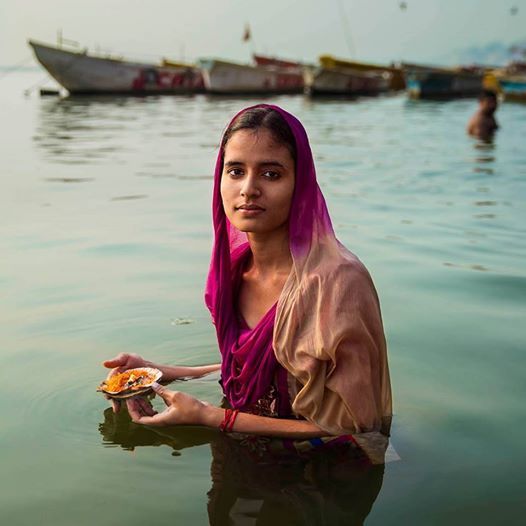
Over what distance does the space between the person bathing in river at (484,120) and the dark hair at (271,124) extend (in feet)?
40.8

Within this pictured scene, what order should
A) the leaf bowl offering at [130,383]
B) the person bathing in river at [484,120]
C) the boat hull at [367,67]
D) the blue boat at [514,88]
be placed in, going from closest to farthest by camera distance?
the leaf bowl offering at [130,383] → the person bathing in river at [484,120] → the blue boat at [514,88] → the boat hull at [367,67]

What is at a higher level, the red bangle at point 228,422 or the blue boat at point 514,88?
the red bangle at point 228,422

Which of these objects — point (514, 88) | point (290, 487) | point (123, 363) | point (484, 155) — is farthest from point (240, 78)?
point (290, 487)

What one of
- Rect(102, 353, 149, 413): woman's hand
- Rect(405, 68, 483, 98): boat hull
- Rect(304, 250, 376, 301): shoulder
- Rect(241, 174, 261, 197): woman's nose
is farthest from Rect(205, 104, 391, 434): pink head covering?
Rect(405, 68, 483, 98): boat hull

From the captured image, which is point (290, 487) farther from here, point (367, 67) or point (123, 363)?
point (367, 67)

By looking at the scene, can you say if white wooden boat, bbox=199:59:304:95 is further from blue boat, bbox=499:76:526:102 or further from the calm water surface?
the calm water surface

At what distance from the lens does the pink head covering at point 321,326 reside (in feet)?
7.31

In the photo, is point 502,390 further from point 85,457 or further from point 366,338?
point 85,457

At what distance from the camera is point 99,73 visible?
3556 cm

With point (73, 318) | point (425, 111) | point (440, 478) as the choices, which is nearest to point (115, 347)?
point (73, 318)

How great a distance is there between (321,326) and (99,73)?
35.3m

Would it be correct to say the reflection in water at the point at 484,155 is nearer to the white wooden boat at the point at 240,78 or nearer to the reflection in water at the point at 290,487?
the reflection in water at the point at 290,487

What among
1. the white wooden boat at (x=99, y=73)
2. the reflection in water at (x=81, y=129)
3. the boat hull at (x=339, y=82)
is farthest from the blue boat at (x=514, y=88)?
the white wooden boat at (x=99, y=73)

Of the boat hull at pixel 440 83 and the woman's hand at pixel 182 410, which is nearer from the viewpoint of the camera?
the woman's hand at pixel 182 410
